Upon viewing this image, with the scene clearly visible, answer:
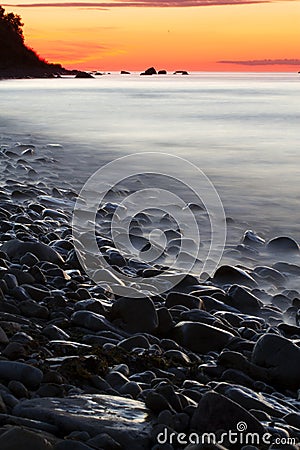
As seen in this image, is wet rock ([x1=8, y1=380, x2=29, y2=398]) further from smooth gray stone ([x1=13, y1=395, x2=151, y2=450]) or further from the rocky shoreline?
smooth gray stone ([x1=13, y1=395, x2=151, y2=450])

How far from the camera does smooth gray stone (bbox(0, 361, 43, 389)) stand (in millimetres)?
3053

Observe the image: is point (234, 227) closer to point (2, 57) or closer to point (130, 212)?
point (130, 212)

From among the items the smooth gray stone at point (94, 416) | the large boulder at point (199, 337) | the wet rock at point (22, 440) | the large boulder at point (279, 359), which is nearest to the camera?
the wet rock at point (22, 440)

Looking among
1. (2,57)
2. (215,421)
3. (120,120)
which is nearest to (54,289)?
(215,421)

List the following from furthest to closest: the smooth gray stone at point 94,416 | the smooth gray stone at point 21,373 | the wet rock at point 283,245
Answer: the wet rock at point 283,245, the smooth gray stone at point 21,373, the smooth gray stone at point 94,416

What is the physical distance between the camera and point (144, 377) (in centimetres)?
356

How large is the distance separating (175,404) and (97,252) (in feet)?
12.1

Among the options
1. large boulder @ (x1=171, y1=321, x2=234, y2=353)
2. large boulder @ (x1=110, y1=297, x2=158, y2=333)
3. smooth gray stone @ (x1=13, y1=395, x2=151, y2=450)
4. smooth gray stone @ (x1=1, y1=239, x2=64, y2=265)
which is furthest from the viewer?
smooth gray stone @ (x1=1, y1=239, x2=64, y2=265)

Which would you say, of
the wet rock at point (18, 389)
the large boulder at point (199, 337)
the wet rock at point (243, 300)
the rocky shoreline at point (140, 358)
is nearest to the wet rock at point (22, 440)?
the rocky shoreline at point (140, 358)

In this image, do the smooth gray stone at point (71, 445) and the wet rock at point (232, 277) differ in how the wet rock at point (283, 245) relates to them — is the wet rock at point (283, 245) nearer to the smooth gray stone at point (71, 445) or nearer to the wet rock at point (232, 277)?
the wet rock at point (232, 277)

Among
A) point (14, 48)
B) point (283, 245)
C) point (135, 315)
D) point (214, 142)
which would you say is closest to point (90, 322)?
point (135, 315)

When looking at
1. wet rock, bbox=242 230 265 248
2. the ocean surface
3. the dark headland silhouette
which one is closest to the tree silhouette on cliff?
the dark headland silhouette

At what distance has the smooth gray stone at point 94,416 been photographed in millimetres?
2693

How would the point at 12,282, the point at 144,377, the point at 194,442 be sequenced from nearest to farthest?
the point at 194,442 < the point at 144,377 < the point at 12,282
